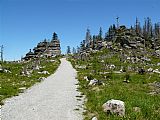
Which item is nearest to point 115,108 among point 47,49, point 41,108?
point 41,108

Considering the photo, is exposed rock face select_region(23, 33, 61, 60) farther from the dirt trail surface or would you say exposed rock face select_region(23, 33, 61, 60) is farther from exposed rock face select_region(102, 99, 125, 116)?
exposed rock face select_region(102, 99, 125, 116)

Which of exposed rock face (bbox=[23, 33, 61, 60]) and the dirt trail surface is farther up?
exposed rock face (bbox=[23, 33, 61, 60])

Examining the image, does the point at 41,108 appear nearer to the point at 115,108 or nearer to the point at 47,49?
the point at 115,108

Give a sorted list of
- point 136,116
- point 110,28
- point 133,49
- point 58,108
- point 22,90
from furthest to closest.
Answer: point 110,28 → point 133,49 → point 22,90 → point 58,108 → point 136,116

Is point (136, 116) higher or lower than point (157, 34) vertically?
lower

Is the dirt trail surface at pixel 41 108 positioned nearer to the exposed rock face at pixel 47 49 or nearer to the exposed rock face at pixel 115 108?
the exposed rock face at pixel 115 108

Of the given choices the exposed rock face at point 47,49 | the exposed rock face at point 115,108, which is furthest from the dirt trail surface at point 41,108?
the exposed rock face at point 47,49

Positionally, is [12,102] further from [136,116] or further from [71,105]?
[136,116]

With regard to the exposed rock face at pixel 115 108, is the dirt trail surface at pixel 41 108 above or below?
below

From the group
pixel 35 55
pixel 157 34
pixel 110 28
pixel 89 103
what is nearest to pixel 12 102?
pixel 89 103

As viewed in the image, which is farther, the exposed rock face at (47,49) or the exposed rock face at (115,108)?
the exposed rock face at (47,49)

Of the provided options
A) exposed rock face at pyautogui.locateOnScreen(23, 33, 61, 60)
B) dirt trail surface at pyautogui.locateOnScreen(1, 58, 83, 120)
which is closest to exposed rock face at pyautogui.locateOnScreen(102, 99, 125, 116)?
dirt trail surface at pyautogui.locateOnScreen(1, 58, 83, 120)

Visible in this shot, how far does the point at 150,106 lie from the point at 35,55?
6237 inches

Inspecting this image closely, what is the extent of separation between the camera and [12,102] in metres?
24.4
